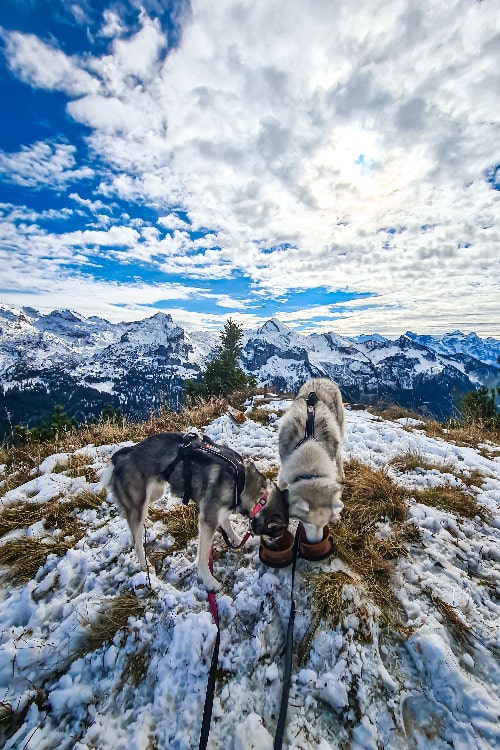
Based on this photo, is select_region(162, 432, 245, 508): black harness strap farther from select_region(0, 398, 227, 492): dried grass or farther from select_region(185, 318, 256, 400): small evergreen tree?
select_region(185, 318, 256, 400): small evergreen tree

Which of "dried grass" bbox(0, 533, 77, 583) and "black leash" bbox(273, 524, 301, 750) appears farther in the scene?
"dried grass" bbox(0, 533, 77, 583)

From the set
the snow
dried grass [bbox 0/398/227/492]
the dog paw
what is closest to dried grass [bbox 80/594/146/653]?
the snow

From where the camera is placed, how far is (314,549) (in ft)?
17.2

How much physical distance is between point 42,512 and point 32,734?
4380 mm

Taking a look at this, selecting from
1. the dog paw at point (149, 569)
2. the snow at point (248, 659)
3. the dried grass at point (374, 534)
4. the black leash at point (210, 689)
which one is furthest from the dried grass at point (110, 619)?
the dried grass at point (374, 534)

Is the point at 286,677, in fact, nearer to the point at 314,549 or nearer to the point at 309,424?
the point at 314,549

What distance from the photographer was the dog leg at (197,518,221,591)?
17.3 feet

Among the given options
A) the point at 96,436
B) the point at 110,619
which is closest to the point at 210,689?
the point at 110,619

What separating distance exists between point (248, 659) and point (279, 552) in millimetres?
1411

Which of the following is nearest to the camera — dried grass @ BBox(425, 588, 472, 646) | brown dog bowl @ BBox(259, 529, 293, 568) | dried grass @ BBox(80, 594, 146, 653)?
dried grass @ BBox(425, 588, 472, 646)

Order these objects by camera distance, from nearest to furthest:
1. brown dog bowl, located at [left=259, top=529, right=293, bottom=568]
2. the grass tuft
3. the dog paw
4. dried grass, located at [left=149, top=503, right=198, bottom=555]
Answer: the grass tuft, brown dog bowl, located at [left=259, top=529, right=293, bottom=568], the dog paw, dried grass, located at [left=149, top=503, right=198, bottom=555]

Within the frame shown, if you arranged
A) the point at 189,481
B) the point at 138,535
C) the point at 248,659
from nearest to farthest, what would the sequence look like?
1. the point at 248,659
2. the point at 138,535
3. the point at 189,481

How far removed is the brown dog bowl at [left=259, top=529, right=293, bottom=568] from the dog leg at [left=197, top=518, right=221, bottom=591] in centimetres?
90

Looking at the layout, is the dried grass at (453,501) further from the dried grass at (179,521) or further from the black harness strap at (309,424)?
the dried grass at (179,521)
